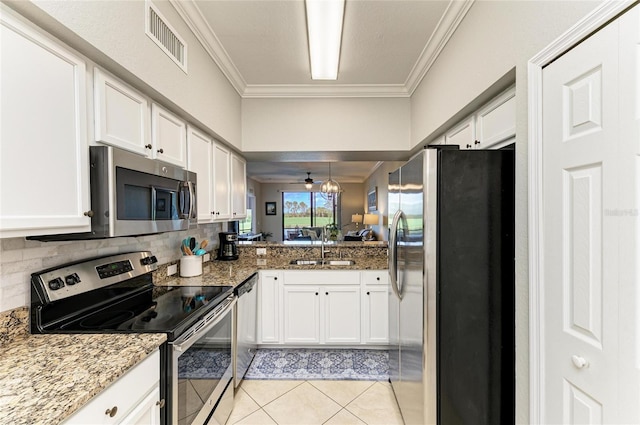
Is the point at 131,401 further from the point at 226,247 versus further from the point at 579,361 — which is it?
the point at 226,247

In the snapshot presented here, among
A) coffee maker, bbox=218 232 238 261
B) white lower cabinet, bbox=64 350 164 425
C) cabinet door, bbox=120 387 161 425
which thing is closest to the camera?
white lower cabinet, bbox=64 350 164 425

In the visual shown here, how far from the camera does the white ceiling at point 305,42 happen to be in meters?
1.76

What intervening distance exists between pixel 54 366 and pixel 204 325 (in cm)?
66

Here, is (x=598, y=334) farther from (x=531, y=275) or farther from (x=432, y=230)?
(x=432, y=230)

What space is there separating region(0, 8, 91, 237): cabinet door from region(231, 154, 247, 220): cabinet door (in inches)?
70.0

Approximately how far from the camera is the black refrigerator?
1.39m

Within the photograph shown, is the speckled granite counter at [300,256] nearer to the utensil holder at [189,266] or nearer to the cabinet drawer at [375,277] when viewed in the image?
the cabinet drawer at [375,277]

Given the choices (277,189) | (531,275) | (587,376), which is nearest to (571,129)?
(531,275)

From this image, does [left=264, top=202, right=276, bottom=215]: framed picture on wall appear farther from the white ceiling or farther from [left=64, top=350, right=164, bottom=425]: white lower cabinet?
[left=64, top=350, right=164, bottom=425]: white lower cabinet

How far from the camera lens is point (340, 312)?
9.36ft

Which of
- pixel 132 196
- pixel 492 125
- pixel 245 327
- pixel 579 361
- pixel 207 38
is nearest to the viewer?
pixel 579 361

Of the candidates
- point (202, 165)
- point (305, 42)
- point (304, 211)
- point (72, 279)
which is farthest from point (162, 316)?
point (304, 211)

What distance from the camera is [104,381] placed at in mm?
894

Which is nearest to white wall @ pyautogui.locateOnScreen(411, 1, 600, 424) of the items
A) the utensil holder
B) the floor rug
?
the floor rug
